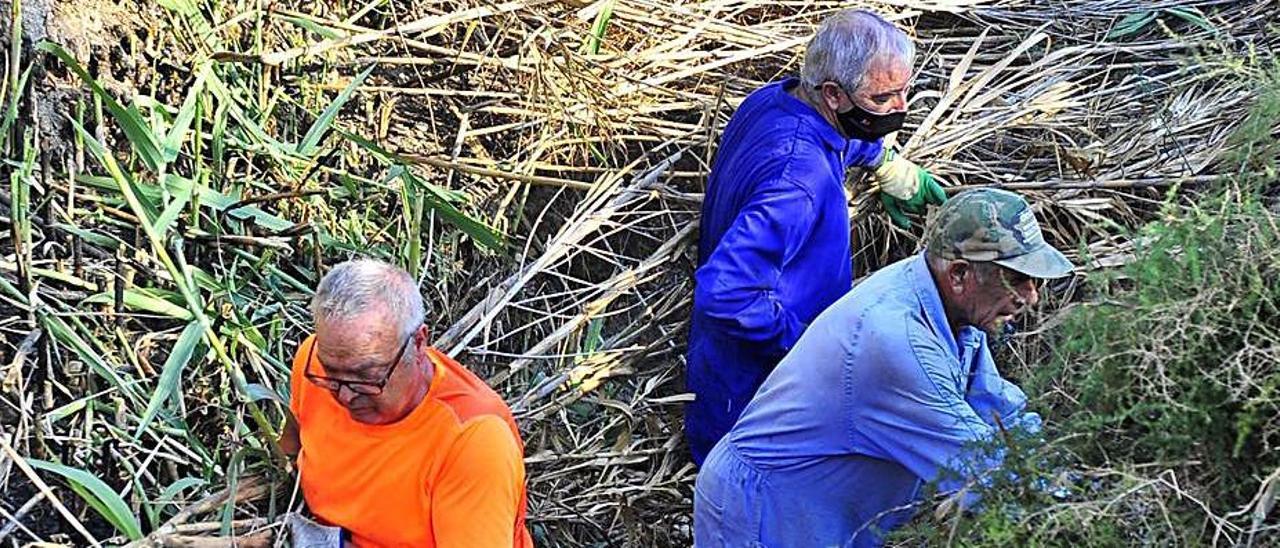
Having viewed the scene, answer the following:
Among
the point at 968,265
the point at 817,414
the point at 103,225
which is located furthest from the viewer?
the point at 103,225

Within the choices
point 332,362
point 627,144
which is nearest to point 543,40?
point 627,144

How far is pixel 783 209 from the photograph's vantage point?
3178 mm

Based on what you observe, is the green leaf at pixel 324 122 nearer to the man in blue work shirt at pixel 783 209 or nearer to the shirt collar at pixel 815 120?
the man in blue work shirt at pixel 783 209

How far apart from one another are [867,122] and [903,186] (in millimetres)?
473

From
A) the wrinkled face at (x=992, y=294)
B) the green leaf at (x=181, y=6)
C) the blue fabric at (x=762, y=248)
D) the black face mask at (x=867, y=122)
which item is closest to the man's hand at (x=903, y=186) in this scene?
Result: the blue fabric at (x=762, y=248)

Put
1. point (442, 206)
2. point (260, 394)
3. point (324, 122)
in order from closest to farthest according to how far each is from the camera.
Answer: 1. point (260, 394)
2. point (442, 206)
3. point (324, 122)

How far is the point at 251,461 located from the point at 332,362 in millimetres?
588

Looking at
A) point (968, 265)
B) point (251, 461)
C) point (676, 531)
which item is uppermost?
point (968, 265)

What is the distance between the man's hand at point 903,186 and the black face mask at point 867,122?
359 millimetres

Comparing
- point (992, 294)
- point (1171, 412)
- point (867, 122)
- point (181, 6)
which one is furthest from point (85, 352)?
point (1171, 412)

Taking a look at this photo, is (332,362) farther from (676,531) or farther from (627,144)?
(627,144)

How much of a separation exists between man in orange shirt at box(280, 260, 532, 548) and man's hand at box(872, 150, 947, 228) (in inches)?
53.6

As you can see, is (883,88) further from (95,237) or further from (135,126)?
(95,237)

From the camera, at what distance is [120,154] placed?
13.2 feet
